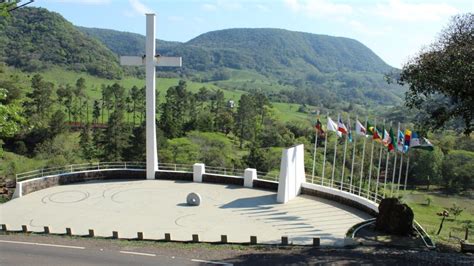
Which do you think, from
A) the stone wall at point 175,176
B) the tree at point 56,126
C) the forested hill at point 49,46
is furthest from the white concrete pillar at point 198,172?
the forested hill at point 49,46

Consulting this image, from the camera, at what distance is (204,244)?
14172mm

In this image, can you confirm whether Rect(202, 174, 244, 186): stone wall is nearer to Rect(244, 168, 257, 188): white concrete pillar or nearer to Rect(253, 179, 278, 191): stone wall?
Rect(244, 168, 257, 188): white concrete pillar

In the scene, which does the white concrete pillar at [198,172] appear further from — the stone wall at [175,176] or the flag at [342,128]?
the flag at [342,128]

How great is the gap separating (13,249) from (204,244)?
540cm

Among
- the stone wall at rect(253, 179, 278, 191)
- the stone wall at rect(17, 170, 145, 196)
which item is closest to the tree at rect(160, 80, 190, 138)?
the stone wall at rect(17, 170, 145, 196)

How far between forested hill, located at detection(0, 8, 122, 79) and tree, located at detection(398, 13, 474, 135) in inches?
4366

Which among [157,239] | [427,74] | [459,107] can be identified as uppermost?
[427,74]

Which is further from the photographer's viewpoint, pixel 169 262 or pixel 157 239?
pixel 157 239

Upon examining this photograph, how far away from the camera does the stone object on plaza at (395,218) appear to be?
14758 millimetres

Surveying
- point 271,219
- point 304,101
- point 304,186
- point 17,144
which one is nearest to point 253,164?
point 17,144

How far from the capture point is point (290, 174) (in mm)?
19469

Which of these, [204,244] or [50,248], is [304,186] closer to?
[204,244]

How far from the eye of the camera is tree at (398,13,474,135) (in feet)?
45.4

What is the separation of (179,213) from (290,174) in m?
4.85
